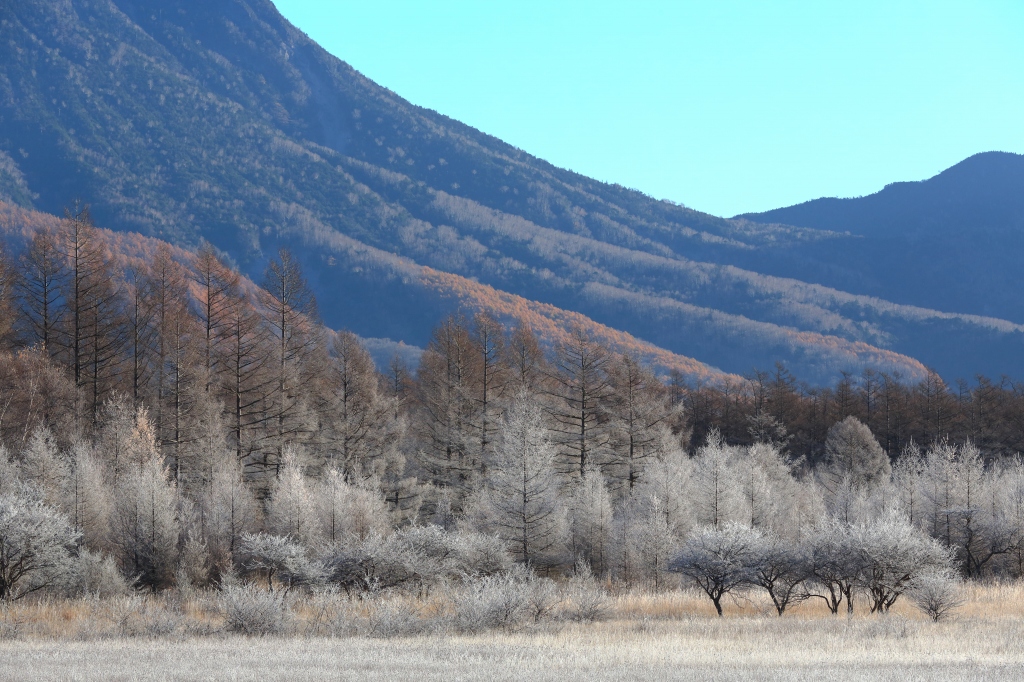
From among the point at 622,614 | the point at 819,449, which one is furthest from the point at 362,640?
the point at 819,449

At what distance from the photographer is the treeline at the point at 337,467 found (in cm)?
3112

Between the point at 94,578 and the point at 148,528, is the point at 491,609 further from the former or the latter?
the point at 148,528

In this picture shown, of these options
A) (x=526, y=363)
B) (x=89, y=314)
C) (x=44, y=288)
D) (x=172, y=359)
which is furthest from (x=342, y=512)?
(x=526, y=363)

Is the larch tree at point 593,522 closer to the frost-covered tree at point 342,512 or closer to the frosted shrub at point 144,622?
the frost-covered tree at point 342,512

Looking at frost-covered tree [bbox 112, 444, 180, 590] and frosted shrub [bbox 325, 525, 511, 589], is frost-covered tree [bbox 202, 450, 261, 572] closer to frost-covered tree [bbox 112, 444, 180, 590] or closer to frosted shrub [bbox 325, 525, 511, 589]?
frost-covered tree [bbox 112, 444, 180, 590]

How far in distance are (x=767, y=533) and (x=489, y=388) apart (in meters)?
20.4

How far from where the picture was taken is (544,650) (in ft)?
59.0

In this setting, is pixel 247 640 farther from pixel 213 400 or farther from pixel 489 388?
pixel 489 388

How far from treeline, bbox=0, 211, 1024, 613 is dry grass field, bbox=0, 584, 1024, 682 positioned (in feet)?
10.9

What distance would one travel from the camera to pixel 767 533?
33312 mm

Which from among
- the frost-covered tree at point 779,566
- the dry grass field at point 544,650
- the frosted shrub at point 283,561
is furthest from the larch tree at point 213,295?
the frost-covered tree at point 779,566

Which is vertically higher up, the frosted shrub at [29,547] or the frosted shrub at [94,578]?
the frosted shrub at [29,547]

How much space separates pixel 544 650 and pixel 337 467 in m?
27.9

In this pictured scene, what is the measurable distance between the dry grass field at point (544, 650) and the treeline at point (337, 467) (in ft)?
10.9
